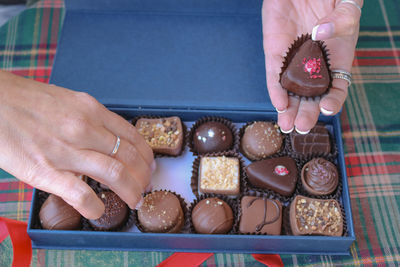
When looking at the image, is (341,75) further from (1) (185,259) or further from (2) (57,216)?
(2) (57,216)

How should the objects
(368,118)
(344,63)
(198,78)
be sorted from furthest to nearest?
(368,118), (198,78), (344,63)

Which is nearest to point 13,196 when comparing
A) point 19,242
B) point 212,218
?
point 19,242

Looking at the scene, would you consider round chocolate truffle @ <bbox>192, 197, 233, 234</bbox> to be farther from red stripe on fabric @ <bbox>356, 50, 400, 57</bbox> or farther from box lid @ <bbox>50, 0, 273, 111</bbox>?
red stripe on fabric @ <bbox>356, 50, 400, 57</bbox>

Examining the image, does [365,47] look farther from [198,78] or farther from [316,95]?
[198,78]

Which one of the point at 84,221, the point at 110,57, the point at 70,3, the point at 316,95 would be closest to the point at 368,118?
the point at 316,95

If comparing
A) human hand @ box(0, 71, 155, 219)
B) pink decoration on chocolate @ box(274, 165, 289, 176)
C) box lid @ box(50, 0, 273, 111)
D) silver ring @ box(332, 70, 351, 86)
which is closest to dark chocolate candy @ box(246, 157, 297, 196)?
pink decoration on chocolate @ box(274, 165, 289, 176)

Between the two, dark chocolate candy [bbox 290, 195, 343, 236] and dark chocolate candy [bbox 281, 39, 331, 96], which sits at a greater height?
dark chocolate candy [bbox 281, 39, 331, 96]
